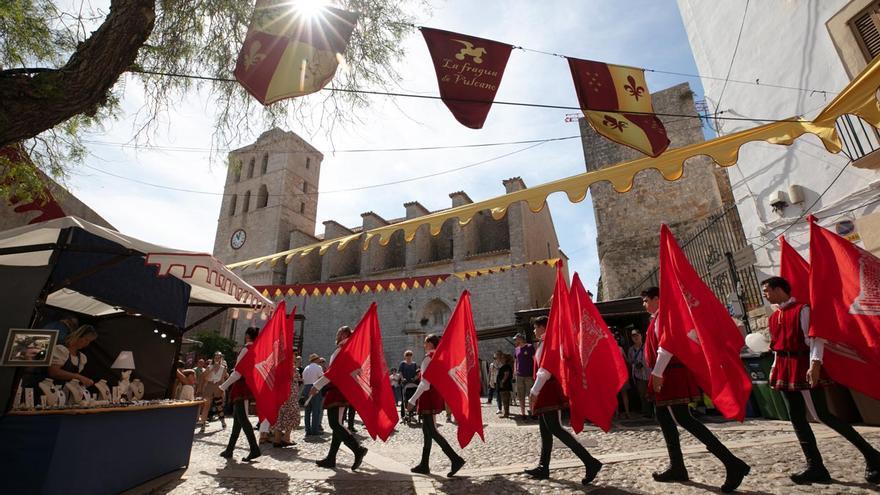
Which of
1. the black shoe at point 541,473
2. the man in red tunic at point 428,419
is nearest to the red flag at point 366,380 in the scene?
the man in red tunic at point 428,419

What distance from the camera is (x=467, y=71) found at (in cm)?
521

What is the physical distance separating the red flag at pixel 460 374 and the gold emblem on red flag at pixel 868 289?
3.58 metres

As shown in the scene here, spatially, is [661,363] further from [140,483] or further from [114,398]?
[114,398]

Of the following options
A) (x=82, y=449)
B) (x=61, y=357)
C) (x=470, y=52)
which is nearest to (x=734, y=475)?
(x=470, y=52)

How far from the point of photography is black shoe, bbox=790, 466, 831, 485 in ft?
10.6

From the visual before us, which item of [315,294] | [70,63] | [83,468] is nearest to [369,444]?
[83,468]

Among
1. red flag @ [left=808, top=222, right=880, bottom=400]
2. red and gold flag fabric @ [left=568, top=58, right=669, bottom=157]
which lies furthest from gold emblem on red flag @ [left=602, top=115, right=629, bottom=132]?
red flag @ [left=808, top=222, right=880, bottom=400]

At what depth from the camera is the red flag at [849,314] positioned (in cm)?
332

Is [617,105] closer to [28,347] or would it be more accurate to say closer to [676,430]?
[676,430]

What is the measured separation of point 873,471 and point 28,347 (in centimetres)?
691

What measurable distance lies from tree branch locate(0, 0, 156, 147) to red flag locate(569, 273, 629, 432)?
571 cm

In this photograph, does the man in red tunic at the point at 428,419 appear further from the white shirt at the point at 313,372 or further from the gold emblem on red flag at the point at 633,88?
the gold emblem on red flag at the point at 633,88

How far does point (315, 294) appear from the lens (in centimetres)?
2152

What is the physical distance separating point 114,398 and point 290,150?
34.8 meters
